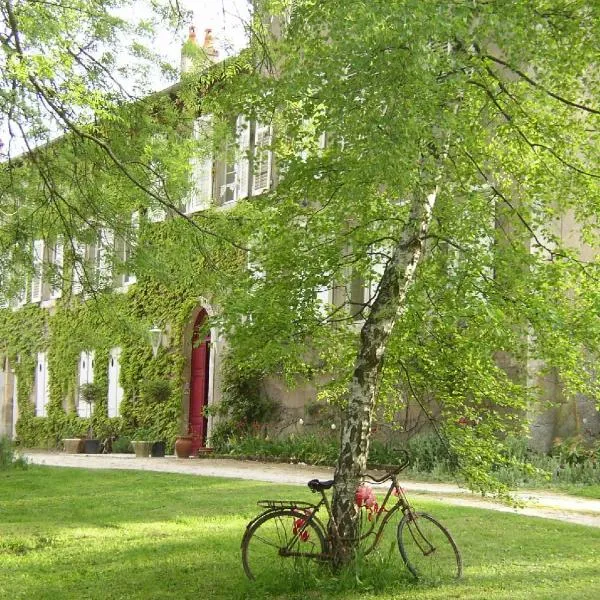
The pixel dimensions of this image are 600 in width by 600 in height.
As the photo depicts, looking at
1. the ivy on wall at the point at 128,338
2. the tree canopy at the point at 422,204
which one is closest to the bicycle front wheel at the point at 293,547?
the tree canopy at the point at 422,204

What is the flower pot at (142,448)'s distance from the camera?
62.9 ft

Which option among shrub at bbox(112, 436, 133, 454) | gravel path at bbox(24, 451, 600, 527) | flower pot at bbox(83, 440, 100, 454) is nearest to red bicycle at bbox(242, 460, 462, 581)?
gravel path at bbox(24, 451, 600, 527)

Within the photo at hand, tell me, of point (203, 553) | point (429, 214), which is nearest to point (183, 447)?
point (203, 553)

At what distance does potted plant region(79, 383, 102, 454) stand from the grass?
10061mm

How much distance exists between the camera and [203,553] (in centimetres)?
771

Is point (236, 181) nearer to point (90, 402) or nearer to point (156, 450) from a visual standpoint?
point (156, 450)

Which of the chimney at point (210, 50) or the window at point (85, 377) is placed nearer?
the chimney at point (210, 50)

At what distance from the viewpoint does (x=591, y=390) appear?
22.8ft

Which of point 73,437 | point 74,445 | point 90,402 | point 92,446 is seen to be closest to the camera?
point 92,446

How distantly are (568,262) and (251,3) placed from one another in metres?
3.25

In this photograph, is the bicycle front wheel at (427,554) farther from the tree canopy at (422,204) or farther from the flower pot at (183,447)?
the flower pot at (183,447)

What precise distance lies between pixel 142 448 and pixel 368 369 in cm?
1334

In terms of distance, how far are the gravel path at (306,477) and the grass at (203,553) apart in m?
0.47

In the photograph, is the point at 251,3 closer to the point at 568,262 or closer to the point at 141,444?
the point at 568,262
